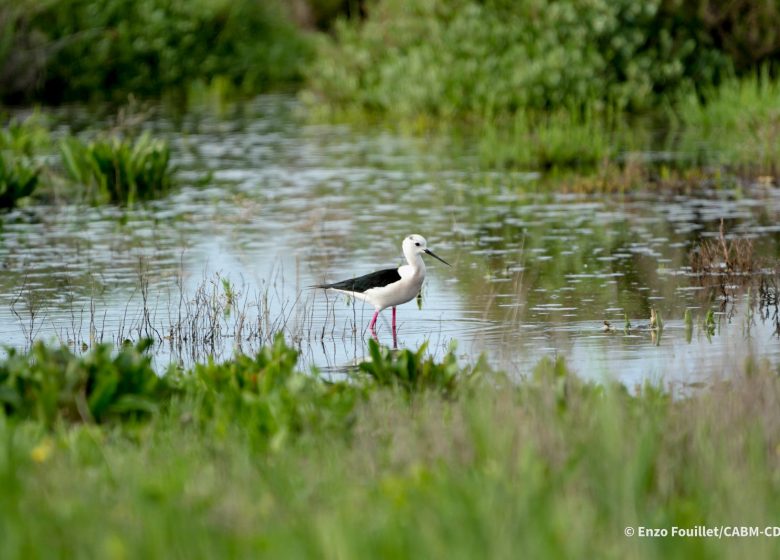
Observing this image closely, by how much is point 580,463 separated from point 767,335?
14.3 feet

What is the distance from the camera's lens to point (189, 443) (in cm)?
623

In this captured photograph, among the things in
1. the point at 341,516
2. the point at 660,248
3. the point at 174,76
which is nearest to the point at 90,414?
the point at 341,516

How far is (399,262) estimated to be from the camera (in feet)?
42.5

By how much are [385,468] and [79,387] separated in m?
1.88

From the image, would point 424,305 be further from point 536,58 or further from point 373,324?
point 536,58

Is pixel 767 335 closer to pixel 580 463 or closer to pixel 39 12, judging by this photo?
pixel 580 463

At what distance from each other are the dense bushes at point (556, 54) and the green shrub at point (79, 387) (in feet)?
54.4

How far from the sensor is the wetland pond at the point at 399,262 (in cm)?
948

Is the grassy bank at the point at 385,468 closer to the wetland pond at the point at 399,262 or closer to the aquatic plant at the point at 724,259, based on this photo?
the wetland pond at the point at 399,262

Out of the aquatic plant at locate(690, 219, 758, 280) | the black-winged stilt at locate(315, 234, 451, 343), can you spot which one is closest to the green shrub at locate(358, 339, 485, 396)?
the black-winged stilt at locate(315, 234, 451, 343)

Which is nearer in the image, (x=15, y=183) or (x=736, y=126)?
(x=15, y=183)

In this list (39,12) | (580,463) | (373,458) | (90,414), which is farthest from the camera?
(39,12)

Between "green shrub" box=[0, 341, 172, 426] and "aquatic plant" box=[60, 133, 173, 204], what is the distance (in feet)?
34.8

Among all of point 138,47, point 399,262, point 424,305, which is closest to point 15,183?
point 399,262
